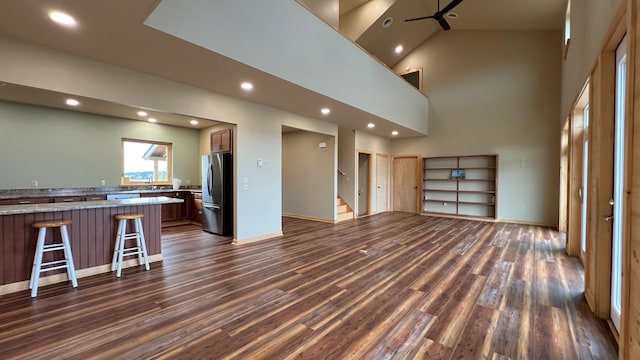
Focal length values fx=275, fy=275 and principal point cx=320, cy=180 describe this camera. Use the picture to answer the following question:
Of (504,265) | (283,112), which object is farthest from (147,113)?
(504,265)

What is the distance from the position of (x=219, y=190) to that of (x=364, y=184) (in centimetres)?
477

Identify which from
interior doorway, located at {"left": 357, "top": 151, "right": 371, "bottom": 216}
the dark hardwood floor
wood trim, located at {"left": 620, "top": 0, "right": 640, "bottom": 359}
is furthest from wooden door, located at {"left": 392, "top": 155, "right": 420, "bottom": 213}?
wood trim, located at {"left": 620, "top": 0, "right": 640, "bottom": 359}

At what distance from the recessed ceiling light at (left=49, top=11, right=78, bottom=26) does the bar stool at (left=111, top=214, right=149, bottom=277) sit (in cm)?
213

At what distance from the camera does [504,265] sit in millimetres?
3861

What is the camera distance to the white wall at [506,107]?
22.8 ft

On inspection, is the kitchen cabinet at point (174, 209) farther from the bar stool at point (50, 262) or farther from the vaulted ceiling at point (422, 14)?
the vaulted ceiling at point (422, 14)

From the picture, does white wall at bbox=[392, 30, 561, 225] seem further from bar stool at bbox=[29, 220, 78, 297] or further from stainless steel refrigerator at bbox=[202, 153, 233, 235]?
bar stool at bbox=[29, 220, 78, 297]

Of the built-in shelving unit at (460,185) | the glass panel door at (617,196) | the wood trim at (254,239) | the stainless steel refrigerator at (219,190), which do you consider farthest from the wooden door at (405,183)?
the glass panel door at (617,196)

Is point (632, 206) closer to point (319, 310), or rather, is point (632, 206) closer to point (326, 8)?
point (319, 310)

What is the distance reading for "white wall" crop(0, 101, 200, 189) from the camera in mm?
4789

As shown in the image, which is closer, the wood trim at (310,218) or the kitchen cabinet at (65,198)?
the kitchen cabinet at (65,198)

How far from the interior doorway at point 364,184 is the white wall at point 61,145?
5.77m

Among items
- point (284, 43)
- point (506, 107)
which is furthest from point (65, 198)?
point (506, 107)

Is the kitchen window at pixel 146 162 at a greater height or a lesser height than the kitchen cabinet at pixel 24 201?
greater
